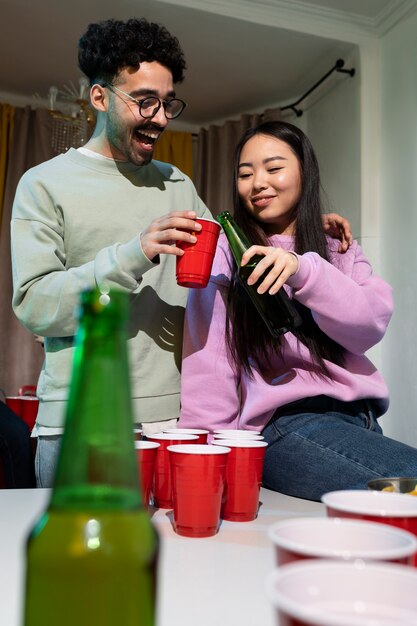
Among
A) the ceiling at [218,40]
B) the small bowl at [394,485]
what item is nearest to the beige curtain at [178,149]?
the ceiling at [218,40]

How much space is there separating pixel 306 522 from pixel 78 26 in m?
3.48

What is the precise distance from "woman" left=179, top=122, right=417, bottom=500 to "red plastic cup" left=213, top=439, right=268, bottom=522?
311mm

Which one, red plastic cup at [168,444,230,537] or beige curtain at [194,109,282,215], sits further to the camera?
beige curtain at [194,109,282,215]

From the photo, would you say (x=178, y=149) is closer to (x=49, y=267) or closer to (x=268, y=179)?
(x=268, y=179)

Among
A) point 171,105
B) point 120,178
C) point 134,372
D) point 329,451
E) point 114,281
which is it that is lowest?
point 329,451

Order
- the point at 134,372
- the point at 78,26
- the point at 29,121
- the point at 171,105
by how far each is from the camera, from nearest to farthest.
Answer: the point at 134,372
the point at 171,105
the point at 78,26
the point at 29,121

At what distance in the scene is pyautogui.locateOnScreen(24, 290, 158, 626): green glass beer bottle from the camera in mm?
273

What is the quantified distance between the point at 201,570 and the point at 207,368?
0.68m

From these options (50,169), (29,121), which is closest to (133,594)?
(50,169)

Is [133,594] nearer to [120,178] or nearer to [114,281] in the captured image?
[114,281]

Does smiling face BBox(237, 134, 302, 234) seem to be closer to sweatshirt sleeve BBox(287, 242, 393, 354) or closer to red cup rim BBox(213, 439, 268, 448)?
sweatshirt sleeve BBox(287, 242, 393, 354)

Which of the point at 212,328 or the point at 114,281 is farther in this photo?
the point at 212,328

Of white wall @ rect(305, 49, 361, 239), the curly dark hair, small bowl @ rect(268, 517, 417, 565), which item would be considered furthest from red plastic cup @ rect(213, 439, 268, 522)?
white wall @ rect(305, 49, 361, 239)

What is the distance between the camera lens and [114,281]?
106 cm
